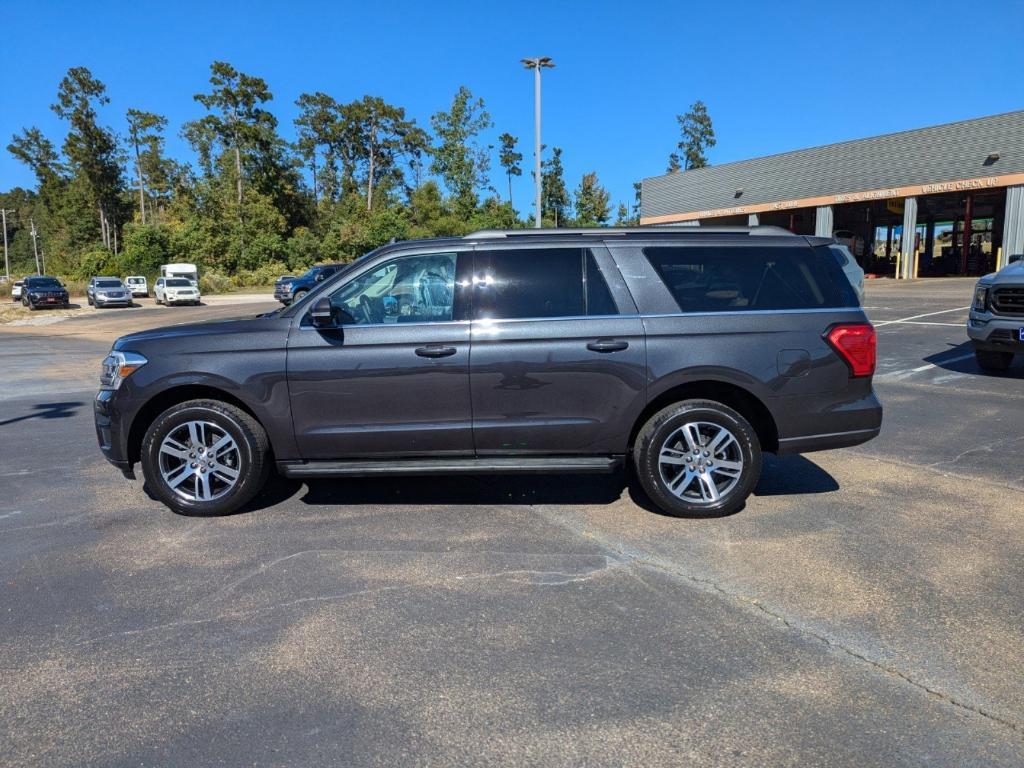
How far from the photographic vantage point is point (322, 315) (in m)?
4.71

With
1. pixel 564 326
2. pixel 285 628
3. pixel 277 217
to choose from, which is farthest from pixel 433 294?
pixel 277 217

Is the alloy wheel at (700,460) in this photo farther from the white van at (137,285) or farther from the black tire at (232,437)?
the white van at (137,285)

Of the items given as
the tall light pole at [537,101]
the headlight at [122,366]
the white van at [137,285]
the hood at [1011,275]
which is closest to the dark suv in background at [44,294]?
the white van at [137,285]

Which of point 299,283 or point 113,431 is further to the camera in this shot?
point 299,283

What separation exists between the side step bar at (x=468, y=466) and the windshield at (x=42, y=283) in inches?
1623

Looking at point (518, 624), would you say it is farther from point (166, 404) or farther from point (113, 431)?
point (113, 431)

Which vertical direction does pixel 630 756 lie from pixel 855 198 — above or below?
below

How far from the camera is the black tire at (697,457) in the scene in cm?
485

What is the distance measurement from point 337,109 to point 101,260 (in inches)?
1370

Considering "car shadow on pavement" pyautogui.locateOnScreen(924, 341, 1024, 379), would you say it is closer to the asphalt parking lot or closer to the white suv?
the asphalt parking lot

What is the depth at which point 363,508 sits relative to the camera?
522 centimetres

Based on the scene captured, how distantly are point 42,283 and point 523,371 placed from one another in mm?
42628

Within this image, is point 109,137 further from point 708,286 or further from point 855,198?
point 708,286

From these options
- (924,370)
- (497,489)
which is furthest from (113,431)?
(924,370)
